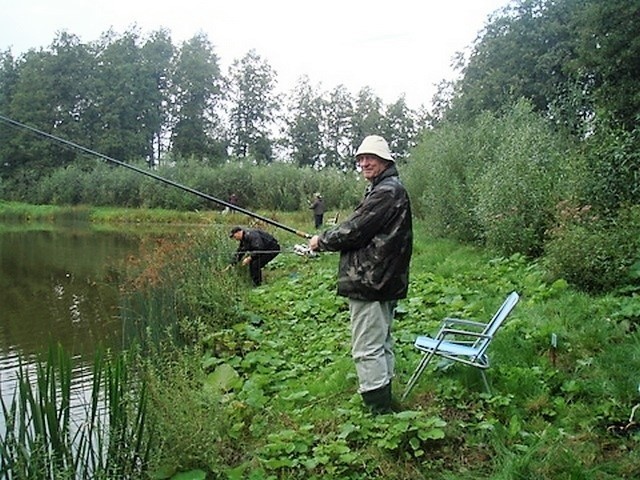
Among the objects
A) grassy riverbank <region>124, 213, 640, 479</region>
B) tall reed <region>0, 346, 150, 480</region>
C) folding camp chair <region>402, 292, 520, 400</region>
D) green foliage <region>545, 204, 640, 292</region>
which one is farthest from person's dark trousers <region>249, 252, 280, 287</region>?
tall reed <region>0, 346, 150, 480</region>

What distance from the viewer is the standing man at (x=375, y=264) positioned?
408 centimetres

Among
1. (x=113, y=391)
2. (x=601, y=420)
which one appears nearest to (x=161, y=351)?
(x=113, y=391)

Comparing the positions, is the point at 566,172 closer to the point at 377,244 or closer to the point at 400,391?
the point at 400,391

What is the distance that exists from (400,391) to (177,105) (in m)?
62.1

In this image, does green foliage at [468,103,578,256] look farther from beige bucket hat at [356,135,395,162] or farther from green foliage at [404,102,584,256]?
beige bucket hat at [356,135,395,162]

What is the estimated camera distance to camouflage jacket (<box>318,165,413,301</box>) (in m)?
4.07

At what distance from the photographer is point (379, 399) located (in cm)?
420

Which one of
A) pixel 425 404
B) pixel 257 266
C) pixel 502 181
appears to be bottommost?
pixel 425 404

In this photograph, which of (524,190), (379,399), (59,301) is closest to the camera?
(379,399)

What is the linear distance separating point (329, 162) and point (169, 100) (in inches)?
705

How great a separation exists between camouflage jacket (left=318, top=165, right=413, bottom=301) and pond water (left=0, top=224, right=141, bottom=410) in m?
1.70

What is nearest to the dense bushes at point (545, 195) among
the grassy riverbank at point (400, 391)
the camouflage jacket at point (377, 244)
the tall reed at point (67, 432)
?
the grassy riverbank at point (400, 391)

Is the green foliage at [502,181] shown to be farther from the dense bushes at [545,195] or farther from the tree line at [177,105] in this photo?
the tree line at [177,105]

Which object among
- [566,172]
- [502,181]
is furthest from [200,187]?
[566,172]
